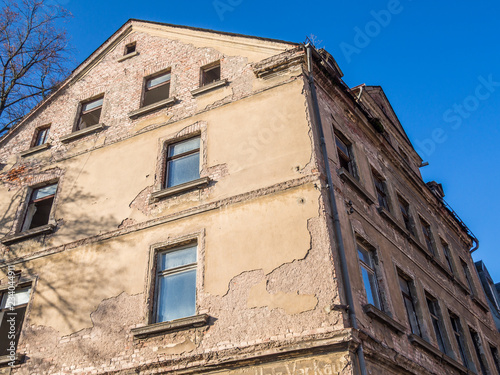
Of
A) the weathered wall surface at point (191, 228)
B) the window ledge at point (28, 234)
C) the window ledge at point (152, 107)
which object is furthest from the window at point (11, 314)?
the window ledge at point (152, 107)

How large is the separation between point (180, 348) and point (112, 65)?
9.79m

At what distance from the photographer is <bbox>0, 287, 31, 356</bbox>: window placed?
10.1 meters

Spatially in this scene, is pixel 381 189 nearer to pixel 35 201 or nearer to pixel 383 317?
pixel 383 317

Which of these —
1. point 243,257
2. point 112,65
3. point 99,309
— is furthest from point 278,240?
point 112,65

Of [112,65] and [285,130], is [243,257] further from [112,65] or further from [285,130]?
[112,65]

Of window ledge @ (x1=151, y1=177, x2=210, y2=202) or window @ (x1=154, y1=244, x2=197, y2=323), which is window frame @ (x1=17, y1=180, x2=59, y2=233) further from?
window @ (x1=154, y1=244, x2=197, y2=323)

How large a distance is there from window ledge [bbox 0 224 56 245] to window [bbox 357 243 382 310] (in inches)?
285

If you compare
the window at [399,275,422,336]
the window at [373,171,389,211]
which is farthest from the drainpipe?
the window at [373,171,389,211]

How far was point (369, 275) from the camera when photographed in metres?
9.38

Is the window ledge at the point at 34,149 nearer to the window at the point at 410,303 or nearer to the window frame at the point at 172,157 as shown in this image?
the window frame at the point at 172,157

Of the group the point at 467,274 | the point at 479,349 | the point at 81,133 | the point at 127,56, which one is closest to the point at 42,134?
the point at 81,133

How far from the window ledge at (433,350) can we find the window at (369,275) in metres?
1.01

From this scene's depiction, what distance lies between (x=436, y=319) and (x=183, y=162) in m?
7.32

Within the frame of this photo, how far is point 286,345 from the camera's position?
7.26 metres
